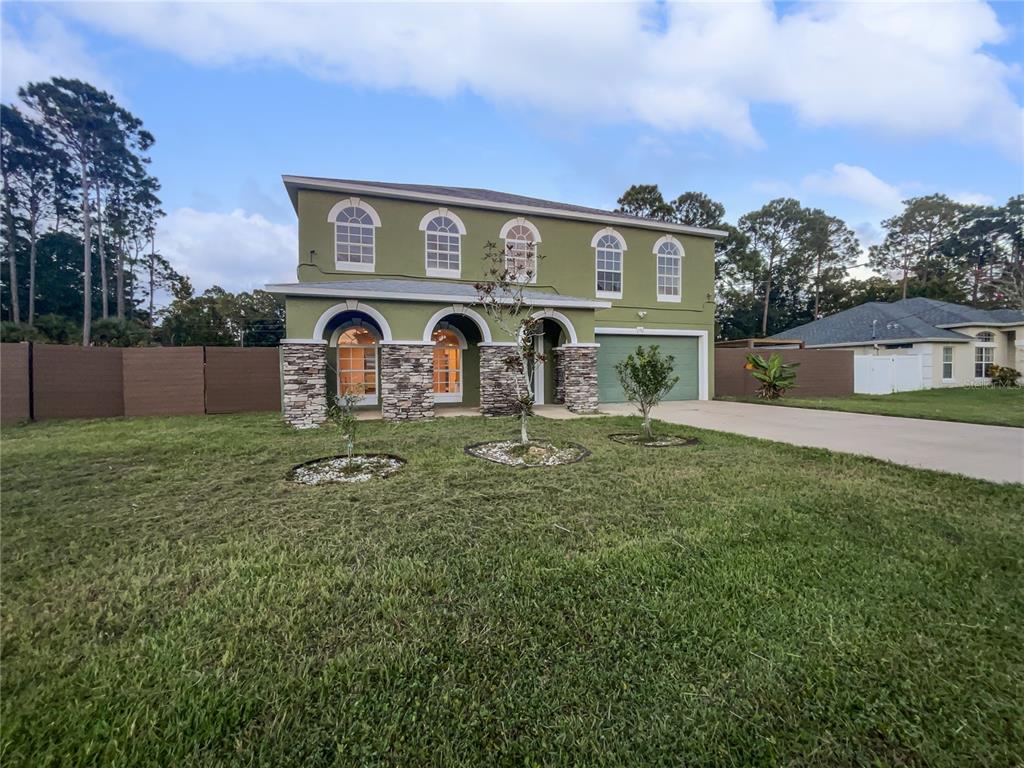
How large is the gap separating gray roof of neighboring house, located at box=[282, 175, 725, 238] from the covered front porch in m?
2.68

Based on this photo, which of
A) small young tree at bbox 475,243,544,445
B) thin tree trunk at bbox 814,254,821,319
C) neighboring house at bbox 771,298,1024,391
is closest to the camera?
small young tree at bbox 475,243,544,445

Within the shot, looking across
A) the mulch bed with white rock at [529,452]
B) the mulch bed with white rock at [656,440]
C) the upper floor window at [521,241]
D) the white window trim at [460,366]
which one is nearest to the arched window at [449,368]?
the white window trim at [460,366]

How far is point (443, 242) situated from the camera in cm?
1336

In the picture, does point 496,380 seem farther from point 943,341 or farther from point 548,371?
point 943,341

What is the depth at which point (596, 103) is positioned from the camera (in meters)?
15.1

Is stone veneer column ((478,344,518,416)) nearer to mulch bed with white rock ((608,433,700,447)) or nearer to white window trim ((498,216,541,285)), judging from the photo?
white window trim ((498,216,541,285))

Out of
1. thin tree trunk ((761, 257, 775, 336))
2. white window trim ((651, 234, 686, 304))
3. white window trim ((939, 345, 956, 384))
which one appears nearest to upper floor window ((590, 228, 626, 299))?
white window trim ((651, 234, 686, 304))

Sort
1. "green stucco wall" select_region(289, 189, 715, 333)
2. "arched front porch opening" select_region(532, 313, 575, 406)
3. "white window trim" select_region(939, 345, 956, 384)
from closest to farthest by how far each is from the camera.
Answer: "green stucco wall" select_region(289, 189, 715, 333), "arched front porch opening" select_region(532, 313, 575, 406), "white window trim" select_region(939, 345, 956, 384)

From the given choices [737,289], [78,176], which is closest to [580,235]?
[737,289]

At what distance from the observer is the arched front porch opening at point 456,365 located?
13.7 meters

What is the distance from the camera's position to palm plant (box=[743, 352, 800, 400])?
1466 centimetres

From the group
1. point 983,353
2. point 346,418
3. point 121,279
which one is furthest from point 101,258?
point 983,353

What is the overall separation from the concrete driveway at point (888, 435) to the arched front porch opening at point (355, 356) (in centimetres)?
758

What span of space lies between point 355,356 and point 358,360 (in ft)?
0.52
